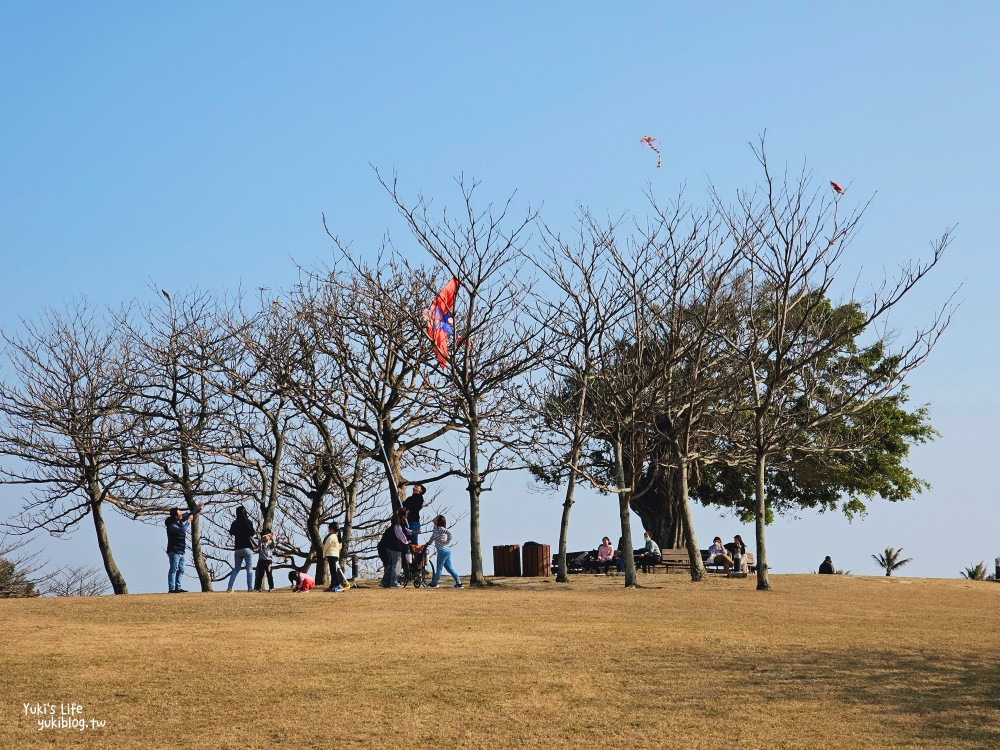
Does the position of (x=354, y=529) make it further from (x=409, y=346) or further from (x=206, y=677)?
(x=206, y=677)

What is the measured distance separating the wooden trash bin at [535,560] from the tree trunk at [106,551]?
11139 millimetres

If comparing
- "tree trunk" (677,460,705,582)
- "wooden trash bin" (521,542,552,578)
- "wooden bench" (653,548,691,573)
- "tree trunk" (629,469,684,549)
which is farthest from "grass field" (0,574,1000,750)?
"tree trunk" (629,469,684,549)

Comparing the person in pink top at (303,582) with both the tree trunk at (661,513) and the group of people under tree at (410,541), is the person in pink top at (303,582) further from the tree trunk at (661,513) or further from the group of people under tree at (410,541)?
the tree trunk at (661,513)

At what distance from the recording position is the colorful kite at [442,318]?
1081 inches

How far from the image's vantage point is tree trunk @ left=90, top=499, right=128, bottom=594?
30.8 m

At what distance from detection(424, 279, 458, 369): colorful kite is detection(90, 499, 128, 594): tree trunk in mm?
11008

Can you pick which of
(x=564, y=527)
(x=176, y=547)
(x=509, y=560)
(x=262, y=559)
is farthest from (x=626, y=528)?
(x=176, y=547)

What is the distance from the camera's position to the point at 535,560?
1223 inches

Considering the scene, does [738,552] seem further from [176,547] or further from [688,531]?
[176,547]

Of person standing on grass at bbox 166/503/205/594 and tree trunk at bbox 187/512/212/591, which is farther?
tree trunk at bbox 187/512/212/591

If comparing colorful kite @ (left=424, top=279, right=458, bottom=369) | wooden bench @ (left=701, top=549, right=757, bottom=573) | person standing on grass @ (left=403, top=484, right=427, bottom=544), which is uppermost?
colorful kite @ (left=424, top=279, right=458, bottom=369)

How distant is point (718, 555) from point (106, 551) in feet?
60.1

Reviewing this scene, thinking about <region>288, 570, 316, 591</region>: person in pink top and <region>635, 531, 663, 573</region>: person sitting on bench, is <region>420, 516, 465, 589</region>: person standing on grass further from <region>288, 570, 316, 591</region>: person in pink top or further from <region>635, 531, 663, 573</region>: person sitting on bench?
<region>635, 531, 663, 573</region>: person sitting on bench

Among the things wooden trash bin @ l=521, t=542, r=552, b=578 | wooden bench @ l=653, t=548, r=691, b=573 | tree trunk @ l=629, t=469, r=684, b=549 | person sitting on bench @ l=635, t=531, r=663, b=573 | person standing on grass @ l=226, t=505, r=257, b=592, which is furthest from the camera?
tree trunk @ l=629, t=469, r=684, b=549
